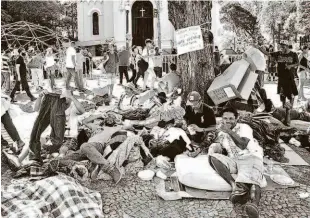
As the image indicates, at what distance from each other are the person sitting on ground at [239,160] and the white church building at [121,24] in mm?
1021

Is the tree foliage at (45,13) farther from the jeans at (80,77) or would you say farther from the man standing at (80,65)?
the jeans at (80,77)

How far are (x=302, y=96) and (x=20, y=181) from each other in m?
2.99

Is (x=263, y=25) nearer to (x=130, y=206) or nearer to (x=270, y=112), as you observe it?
(x=270, y=112)

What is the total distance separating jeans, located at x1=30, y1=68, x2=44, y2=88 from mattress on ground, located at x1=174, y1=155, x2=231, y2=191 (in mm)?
1669

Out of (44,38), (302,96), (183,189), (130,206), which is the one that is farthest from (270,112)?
(44,38)

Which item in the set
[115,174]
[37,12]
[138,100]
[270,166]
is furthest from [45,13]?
[270,166]

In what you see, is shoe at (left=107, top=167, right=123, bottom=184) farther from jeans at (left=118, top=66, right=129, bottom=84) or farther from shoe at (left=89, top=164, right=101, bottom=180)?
jeans at (left=118, top=66, right=129, bottom=84)

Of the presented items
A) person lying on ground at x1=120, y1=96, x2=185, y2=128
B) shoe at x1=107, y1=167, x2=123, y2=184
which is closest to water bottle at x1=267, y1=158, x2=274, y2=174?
person lying on ground at x1=120, y1=96, x2=185, y2=128

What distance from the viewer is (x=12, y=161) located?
169 inches

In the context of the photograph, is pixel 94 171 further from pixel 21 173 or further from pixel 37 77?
pixel 37 77

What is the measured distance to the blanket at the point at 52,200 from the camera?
375cm

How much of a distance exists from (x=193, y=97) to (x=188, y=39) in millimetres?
593

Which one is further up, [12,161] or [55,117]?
[55,117]

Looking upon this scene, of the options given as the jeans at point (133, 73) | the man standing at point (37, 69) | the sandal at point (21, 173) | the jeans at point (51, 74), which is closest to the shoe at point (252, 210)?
the jeans at point (133, 73)
